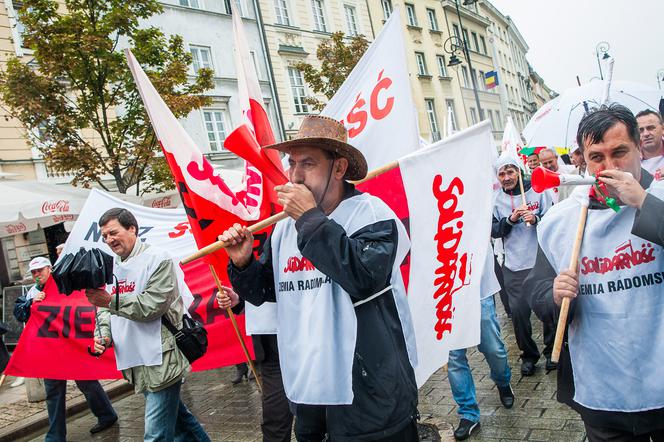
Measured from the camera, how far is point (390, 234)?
224 cm

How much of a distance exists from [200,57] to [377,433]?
2014 cm

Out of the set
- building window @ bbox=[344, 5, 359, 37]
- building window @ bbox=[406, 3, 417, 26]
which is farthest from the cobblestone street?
building window @ bbox=[406, 3, 417, 26]

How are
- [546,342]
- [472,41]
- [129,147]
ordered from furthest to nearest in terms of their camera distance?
[472,41] → [129,147] → [546,342]

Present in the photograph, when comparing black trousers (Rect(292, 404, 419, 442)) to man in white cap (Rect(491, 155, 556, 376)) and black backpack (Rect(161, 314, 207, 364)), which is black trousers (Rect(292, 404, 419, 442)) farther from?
man in white cap (Rect(491, 155, 556, 376))

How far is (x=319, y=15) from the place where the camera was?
82.9 ft

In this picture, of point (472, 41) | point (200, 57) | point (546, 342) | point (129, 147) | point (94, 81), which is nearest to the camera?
point (546, 342)

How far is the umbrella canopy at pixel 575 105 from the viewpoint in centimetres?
528

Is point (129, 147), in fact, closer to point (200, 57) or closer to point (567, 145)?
point (567, 145)

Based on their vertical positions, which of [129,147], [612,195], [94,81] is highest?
[94,81]

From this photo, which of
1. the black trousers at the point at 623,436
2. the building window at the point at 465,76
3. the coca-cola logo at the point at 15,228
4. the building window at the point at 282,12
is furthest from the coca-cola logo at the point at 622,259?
the building window at the point at 465,76

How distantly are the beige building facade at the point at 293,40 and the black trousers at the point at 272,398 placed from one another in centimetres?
1872

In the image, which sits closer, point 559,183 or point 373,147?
point 559,183

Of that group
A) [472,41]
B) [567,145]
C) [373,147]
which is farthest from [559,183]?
[472,41]

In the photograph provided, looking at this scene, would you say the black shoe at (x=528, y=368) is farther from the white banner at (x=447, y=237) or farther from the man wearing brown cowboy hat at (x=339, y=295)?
the man wearing brown cowboy hat at (x=339, y=295)
